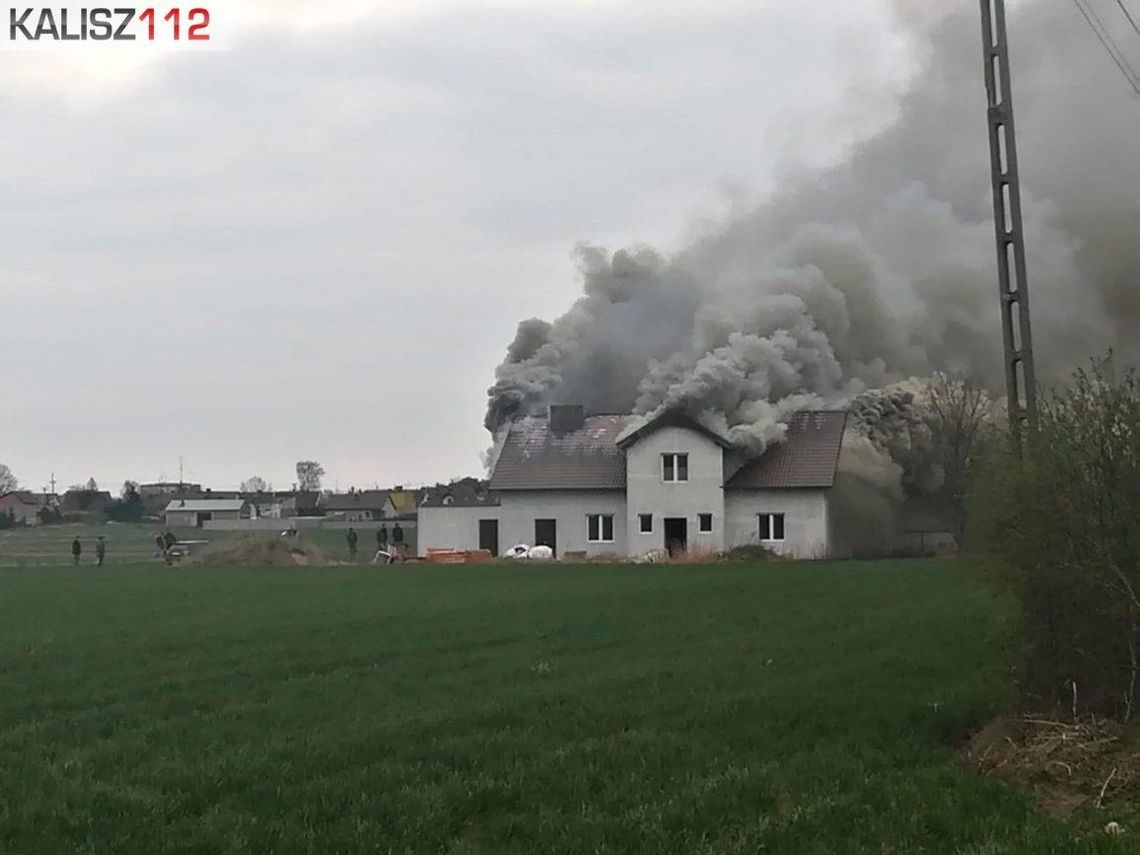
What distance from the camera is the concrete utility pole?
13734 mm

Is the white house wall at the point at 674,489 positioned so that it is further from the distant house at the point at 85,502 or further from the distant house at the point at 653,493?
the distant house at the point at 85,502

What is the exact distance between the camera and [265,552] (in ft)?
222

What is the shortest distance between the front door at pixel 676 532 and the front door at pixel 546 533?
5935mm

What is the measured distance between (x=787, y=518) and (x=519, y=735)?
167 feet

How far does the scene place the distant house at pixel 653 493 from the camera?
62706mm

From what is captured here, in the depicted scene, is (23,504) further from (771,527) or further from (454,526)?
(771,527)

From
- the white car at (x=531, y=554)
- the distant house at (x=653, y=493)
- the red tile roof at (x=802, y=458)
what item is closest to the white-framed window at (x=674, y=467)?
the distant house at (x=653, y=493)

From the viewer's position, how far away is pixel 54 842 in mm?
8945

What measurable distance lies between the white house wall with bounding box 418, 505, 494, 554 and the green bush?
183 feet

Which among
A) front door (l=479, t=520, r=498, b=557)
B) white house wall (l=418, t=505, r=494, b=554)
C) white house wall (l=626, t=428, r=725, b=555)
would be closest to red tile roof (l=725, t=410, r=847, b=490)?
white house wall (l=626, t=428, r=725, b=555)

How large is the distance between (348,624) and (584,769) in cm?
1624

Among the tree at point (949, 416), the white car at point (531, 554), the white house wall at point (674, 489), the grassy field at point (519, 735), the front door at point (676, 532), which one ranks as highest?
the tree at point (949, 416)

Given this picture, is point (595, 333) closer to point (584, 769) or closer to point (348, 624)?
point (348, 624)

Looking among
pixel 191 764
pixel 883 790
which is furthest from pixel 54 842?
pixel 883 790
